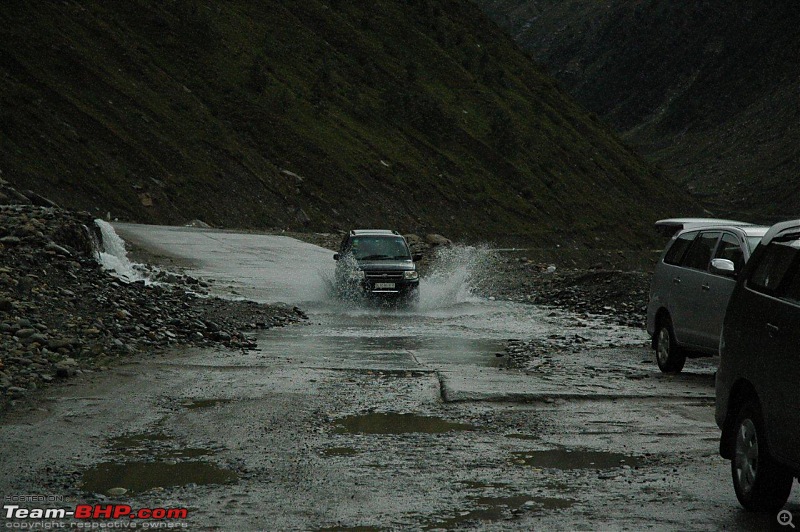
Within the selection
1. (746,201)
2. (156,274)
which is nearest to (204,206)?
(156,274)

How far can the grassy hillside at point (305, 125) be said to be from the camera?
187 feet

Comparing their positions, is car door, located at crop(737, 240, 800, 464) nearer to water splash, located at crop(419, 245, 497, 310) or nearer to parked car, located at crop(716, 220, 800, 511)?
parked car, located at crop(716, 220, 800, 511)

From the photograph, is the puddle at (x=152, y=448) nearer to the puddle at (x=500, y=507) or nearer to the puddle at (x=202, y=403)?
the puddle at (x=202, y=403)

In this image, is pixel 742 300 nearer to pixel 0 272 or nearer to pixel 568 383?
pixel 568 383

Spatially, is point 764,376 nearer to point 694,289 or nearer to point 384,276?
point 694,289

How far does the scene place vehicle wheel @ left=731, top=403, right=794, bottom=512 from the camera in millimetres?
6840

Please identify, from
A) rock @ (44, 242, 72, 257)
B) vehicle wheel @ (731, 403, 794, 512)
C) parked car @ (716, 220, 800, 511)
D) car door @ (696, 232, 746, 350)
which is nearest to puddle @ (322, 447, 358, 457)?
parked car @ (716, 220, 800, 511)

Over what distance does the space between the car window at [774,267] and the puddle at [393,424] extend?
330 cm

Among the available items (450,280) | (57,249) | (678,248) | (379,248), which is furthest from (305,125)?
(678,248)

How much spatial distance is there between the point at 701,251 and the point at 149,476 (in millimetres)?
8934

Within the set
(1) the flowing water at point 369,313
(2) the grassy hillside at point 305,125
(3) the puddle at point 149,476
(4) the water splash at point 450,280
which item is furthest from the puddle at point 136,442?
(2) the grassy hillside at point 305,125

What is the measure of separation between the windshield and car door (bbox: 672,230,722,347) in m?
11.3

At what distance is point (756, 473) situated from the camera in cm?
689

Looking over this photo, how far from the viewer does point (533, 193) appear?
83.2 metres
